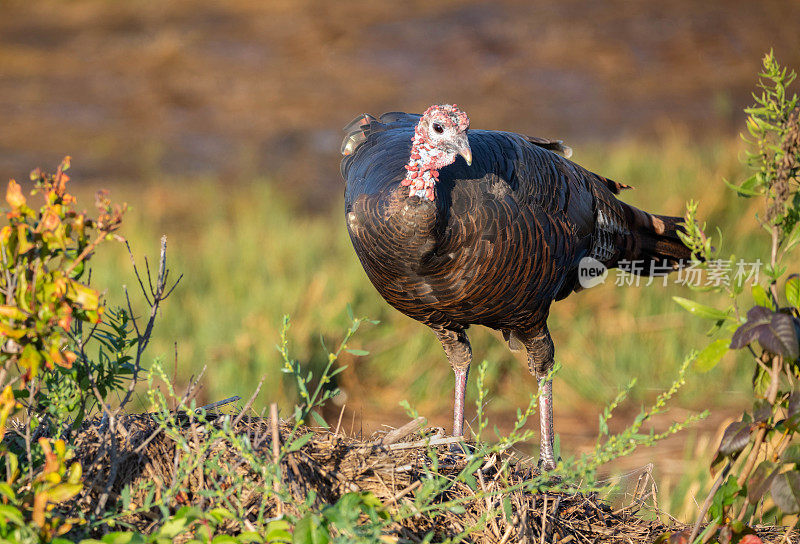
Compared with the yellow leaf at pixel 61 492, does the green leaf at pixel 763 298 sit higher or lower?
higher

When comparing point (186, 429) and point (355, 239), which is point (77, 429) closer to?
point (186, 429)

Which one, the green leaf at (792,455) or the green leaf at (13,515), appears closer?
the green leaf at (13,515)

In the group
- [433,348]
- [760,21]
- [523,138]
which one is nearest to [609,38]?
[760,21]

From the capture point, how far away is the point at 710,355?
253 centimetres

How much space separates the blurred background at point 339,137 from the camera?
6.32 m

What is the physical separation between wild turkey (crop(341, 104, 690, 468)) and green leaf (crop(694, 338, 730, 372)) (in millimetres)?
592

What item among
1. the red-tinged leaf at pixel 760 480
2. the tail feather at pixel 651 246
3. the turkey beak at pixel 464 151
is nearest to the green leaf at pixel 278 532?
the red-tinged leaf at pixel 760 480

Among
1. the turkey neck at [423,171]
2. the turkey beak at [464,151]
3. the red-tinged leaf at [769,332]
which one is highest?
the turkey beak at [464,151]

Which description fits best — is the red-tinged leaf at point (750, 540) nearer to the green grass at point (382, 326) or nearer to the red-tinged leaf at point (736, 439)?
the red-tinged leaf at point (736, 439)

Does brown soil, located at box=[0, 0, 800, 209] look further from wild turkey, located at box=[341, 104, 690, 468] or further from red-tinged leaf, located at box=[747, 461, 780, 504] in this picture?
red-tinged leaf, located at box=[747, 461, 780, 504]

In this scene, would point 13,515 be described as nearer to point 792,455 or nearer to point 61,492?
point 61,492

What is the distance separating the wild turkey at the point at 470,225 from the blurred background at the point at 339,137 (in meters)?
0.67

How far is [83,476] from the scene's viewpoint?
2547 millimetres

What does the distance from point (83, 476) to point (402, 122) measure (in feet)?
7.69
